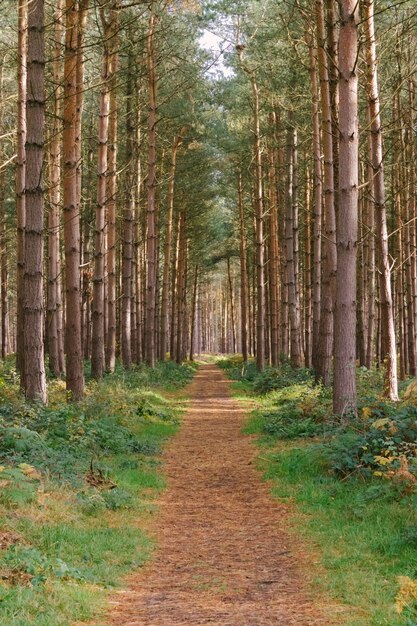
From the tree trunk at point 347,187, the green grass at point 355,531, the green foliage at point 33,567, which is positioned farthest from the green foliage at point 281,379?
the green foliage at point 33,567

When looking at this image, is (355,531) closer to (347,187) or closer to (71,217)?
(347,187)

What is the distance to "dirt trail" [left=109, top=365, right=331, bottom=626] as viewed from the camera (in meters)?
5.20

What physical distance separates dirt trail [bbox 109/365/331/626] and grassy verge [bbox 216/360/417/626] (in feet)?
0.94

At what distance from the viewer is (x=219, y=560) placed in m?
6.71

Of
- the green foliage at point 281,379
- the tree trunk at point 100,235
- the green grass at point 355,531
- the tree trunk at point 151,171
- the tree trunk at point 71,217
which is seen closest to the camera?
the green grass at point 355,531

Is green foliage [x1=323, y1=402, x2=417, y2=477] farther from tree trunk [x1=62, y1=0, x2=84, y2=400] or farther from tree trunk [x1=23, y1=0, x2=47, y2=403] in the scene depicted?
tree trunk [x1=62, y1=0, x2=84, y2=400]

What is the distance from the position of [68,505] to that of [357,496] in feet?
10.5

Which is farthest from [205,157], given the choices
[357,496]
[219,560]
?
[219,560]

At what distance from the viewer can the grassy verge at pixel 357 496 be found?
17.7 feet

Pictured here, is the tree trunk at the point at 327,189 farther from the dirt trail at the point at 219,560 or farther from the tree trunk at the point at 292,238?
the tree trunk at the point at 292,238

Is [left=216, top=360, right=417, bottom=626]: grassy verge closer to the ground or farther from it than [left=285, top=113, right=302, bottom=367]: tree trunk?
closer to the ground

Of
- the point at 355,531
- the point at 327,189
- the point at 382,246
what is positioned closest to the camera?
the point at 355,531

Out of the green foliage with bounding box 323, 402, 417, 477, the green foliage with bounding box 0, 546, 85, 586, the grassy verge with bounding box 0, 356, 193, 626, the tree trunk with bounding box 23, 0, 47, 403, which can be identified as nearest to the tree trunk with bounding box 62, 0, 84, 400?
the grassy verge with bounding box 0, 356, 193, 626

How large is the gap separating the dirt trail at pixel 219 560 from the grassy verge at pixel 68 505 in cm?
26
